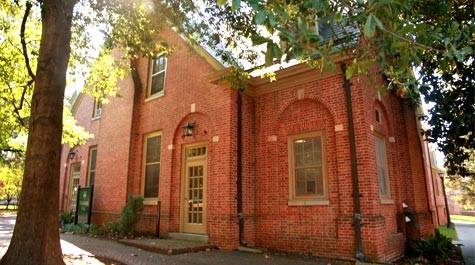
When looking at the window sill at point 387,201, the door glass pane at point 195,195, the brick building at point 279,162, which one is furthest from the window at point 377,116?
the door glass pane at point 195,195

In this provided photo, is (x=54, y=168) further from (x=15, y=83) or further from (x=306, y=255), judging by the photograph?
(x=15, y=83)

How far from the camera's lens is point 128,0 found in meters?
8.80

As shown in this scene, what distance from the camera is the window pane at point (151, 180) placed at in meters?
12.1

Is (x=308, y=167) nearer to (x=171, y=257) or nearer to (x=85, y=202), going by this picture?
(x=171, y=257)

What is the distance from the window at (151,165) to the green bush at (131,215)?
0.74 m

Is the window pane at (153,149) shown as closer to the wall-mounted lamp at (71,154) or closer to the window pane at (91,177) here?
the window pane at (91,177)

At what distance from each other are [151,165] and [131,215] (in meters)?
2.03

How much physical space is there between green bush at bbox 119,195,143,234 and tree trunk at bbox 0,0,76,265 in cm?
546

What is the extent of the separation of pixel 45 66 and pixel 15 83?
877cm

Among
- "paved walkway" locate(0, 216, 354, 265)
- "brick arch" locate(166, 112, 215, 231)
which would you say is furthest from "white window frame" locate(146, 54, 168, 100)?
"paved walkway" locate(0, 216, 354, 265)

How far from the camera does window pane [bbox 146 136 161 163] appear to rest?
12.4 m

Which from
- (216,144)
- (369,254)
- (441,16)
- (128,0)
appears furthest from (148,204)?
(441,16)

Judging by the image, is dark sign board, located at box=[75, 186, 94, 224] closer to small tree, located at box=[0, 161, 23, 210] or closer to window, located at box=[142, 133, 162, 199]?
window, located at box=[142, 133, 162, 199]

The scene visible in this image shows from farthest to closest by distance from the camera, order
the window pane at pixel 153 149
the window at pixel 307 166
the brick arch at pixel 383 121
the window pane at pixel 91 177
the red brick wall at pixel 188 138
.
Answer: the window pane at pixel 91 177 → the window pane at pixel 153 149 → the brick arch at pixel 383 121 → the red brick wall at pixel 188 138 → the window at pixel 307 166
